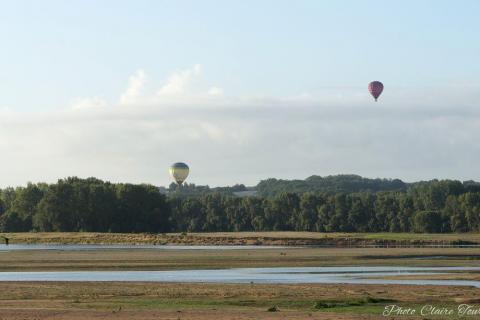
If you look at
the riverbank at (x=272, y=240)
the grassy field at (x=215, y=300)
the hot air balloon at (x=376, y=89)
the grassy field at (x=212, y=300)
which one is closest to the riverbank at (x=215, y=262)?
the grassy field at (x=215, y=300)

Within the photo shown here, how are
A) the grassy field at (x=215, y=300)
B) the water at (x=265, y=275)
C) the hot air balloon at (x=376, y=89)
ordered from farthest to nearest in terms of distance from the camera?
the hot air balloon at (x=376, y=89), the water at (x=265, y=275), the grassy field at (x=215, y=300)

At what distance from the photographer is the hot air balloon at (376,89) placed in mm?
147750

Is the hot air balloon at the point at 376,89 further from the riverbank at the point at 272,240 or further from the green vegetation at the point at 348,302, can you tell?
the green vegetation at the point at 348,302

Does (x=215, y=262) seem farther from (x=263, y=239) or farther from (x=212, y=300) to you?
(x=263, y=239)

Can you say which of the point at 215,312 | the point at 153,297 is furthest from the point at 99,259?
the point at 215,312

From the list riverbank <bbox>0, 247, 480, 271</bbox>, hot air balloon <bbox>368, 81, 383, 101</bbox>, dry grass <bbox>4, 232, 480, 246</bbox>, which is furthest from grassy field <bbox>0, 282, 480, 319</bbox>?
hot air balloon <bbox>368, 81, 383, 101</bbox>

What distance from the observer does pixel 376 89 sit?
5822 inches

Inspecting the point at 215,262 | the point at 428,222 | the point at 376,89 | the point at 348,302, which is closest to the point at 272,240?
the point at 376,89

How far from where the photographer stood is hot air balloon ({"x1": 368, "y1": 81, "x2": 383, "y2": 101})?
147750mm

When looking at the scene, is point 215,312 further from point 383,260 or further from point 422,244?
point 422,244

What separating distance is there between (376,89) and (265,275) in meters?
87.8

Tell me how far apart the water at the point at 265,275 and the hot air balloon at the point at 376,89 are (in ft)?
256

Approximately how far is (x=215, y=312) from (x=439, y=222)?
145989mm

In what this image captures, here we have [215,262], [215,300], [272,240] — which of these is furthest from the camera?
[272,240]
